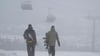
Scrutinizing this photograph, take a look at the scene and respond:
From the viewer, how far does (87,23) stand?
A: 291ft

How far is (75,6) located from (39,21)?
28744 millimetres

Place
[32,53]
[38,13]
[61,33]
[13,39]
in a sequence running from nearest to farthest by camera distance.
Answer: [32,53] < [13,39] < [61,33] < [38,13]

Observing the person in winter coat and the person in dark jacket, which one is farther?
the person in winter coat

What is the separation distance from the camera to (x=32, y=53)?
1440cm

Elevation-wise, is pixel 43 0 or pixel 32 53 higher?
pixel 32 53

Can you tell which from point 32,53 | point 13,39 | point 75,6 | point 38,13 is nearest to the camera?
point 32,53

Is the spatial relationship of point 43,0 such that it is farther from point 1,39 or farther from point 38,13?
point 1,39

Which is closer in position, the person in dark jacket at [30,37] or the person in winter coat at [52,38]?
the person in dark jacket at [30,37]

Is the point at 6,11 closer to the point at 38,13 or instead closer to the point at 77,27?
the point at 38,13

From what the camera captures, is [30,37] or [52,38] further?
[52,38]

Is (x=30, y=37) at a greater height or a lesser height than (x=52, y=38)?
greater

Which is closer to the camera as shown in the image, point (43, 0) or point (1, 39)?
point (1, 39)

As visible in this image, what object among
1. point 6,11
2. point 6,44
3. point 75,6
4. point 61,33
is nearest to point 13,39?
point 6,44

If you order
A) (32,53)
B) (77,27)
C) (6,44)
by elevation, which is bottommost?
(77,27)
